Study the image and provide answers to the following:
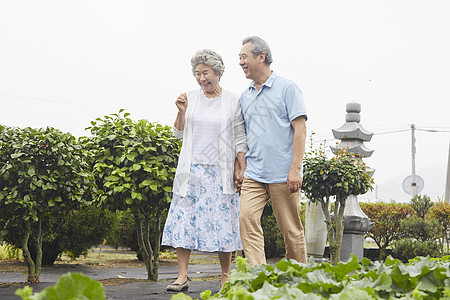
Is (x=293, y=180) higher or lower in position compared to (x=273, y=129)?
lower

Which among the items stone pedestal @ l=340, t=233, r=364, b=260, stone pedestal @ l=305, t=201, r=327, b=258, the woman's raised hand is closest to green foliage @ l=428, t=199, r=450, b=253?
stone pedestal @ l=340, t=233, r=364, b=260

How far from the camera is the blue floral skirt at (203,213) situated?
4449mm

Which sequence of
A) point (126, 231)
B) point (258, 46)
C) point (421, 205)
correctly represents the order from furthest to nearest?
point (421, 205)
point (126, 231)
point (258, 46)

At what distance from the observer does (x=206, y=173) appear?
14.7 ft

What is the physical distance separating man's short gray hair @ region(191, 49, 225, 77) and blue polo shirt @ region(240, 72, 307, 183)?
0.51m

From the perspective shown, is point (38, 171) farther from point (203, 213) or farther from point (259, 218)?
point (259, 218)

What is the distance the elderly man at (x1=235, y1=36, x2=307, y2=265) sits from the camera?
3.96 metres

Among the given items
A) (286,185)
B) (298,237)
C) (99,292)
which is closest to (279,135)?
(286,185)

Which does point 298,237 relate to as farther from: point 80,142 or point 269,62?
point 80,142

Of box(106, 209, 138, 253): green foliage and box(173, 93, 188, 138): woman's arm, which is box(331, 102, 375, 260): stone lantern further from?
box(173, 93, 188, 138): woman's arm

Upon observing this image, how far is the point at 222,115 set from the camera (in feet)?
14.7

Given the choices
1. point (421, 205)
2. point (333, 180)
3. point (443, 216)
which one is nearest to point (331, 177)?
point (333, 180)

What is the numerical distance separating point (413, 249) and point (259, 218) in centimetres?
895

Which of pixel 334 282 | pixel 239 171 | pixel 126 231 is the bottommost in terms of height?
pixel 126 231
